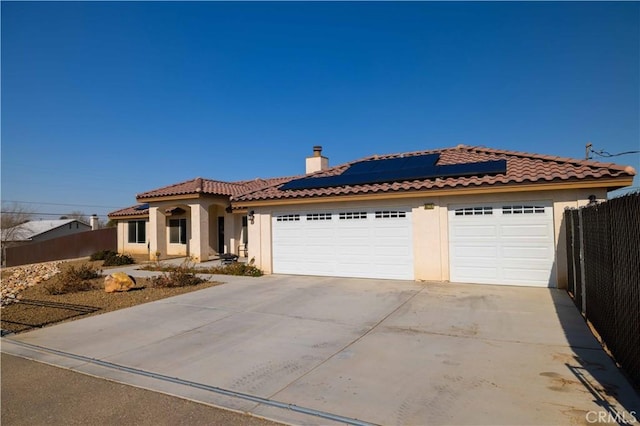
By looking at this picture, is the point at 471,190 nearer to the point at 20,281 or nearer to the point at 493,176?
the point at 493,176

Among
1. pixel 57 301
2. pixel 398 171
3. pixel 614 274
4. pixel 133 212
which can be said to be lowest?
pixel 57 301

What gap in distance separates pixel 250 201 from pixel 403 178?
6.07 meters

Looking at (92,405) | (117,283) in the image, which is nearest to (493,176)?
(92,405)

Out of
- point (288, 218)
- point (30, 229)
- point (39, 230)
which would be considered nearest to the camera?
point (288, 218)

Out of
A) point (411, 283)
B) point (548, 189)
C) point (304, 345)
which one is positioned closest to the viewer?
point (304, 345)

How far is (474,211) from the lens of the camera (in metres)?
11.1

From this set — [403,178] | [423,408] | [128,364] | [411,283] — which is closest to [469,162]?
[403,178]

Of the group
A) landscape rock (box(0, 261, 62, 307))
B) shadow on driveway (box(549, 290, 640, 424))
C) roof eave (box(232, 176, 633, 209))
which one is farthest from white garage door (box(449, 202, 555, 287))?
landscape rock (box(0, 261, 62, 307))

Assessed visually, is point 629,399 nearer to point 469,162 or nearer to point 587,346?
point 587,346

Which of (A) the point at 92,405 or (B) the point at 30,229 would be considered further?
(B) the point at 30,229

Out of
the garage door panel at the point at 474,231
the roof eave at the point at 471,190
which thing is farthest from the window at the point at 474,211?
the roof eave at the point at 471,190

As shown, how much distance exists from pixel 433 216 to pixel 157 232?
54.4ft

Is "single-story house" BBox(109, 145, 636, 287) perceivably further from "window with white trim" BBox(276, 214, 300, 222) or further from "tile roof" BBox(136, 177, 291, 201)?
"tile roof" BBox(136, 177, 291, 201)

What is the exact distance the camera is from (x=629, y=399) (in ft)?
12.9
